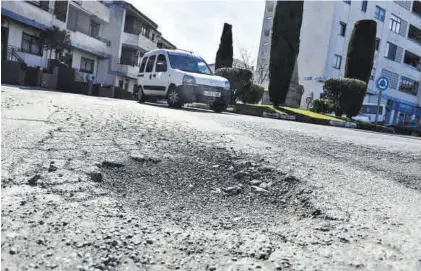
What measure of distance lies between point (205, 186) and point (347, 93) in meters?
16.2

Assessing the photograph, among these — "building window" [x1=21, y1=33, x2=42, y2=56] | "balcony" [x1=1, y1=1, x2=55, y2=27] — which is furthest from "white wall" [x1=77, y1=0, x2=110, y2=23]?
"building window" [x1=21, y1=33, x2=42, y2=56]

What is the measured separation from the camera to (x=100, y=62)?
3678cm

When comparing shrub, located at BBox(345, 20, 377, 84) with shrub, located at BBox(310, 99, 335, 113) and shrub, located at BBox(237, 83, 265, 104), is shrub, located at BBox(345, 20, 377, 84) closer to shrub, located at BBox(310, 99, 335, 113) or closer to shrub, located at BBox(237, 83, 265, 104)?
shrub, located at BBox(310, 99, 335, 113)

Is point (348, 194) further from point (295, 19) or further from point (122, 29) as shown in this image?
point (122, 29)

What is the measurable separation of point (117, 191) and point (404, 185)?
2.57m

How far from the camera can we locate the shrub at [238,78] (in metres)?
18.1

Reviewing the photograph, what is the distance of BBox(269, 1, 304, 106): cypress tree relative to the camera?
67.3ft

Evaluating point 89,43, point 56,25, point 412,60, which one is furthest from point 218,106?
point 412,60

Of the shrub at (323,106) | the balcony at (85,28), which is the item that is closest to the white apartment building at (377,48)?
the shrub at (323,106)

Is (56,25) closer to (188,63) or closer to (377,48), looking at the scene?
(188,63)

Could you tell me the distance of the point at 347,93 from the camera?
1777 cm

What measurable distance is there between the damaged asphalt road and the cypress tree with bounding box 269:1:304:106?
54.2 ft

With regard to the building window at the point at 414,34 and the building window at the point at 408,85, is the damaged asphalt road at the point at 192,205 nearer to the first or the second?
the building window at the point at 408,85

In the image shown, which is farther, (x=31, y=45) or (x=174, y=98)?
(x=31, y=45)
